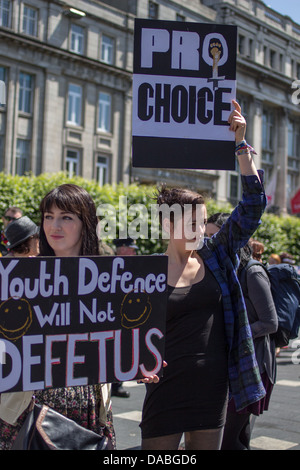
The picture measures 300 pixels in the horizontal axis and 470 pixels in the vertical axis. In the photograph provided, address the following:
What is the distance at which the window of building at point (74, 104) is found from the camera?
30016 millimetres

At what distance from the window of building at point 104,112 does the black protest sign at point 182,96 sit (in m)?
29.0

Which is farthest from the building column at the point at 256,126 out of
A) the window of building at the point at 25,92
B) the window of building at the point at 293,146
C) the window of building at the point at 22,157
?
the window of building at the point at 22,157

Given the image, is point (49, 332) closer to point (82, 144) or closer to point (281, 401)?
point (281, 401)

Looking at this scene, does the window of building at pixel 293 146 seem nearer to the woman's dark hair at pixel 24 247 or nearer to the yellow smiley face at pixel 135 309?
the woman's dark hair at pixel 24 247

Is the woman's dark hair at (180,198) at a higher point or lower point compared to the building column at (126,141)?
lower

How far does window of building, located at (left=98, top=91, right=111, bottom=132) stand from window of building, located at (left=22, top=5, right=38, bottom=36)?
498 cm

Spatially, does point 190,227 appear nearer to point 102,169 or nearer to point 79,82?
point 79,82

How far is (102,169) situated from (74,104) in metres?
3.72

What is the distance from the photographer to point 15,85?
27.5 m

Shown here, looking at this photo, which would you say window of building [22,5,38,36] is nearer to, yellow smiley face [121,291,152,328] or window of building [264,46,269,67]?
window of building [264,46,269,67]

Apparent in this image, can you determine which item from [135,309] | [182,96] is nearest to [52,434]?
[135,309]

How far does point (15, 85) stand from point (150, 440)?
26472mm

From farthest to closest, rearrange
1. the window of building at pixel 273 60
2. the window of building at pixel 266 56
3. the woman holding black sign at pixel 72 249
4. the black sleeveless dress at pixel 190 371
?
the window of building at pixel 273 60
the window of building at pixel 266 56
the black sleeveless dress at pixel 190 371
the woman holding black sign at pixel 72 249

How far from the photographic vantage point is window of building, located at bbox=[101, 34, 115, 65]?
31578 millimetres
